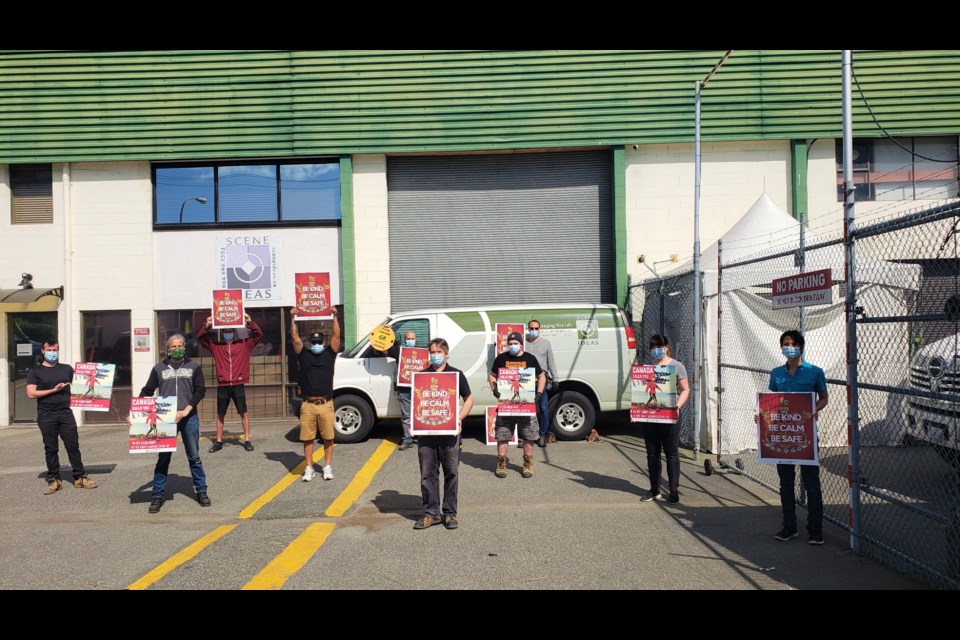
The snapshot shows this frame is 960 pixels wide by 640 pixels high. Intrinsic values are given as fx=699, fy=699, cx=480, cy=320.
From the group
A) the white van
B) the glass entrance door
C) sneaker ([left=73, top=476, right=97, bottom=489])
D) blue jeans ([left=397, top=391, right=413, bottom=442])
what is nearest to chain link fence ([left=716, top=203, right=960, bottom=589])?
the white van

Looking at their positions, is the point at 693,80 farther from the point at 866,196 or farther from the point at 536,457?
the point at 536,457

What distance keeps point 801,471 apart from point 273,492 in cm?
580

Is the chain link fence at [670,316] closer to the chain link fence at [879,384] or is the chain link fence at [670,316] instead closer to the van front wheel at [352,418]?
the chain link fence at [879,384]

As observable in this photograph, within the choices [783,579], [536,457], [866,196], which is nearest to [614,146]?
[866,196]

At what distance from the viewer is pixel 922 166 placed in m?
14.2

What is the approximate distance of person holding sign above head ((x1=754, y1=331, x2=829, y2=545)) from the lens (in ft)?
19.9

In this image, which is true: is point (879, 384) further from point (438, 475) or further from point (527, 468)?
point (438, 475)

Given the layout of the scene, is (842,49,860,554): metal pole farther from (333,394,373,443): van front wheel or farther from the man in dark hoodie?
(333,394,373,443): van front wheel

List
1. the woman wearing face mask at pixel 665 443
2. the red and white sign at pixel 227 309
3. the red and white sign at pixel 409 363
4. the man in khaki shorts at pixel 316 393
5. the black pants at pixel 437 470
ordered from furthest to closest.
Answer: the red and white sign at pixel 227 309 < the red and white sign at pixel 409 363 < the man in khaki shorts at pixel 316 393 < the woman wearing face mask at pixel 665 443 < the black pants at pixel 437 470

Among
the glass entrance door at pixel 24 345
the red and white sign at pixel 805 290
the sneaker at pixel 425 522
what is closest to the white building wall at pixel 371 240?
the glass entrance door at pixel 24 345

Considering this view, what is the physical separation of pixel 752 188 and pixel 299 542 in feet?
38.3

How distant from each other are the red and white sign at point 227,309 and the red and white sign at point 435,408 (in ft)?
18.1

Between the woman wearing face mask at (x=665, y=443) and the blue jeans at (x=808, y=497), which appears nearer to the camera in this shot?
the blue jeans at (x=808, y=497)

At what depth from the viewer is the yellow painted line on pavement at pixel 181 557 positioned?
537cm
